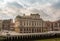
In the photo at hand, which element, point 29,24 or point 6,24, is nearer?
point 29,24

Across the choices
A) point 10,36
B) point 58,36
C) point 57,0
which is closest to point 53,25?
point 58,36

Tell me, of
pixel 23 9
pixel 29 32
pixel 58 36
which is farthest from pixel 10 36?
pixel 58 36

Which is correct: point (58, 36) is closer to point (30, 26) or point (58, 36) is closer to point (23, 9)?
point (30, 26)

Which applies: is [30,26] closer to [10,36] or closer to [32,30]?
[32,30]

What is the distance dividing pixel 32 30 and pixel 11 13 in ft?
3.84

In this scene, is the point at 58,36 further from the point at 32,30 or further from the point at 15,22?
the point at 15,22

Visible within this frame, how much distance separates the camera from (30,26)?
844cm

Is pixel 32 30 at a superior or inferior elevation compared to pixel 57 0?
→ inferior

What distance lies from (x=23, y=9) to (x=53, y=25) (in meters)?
1.45

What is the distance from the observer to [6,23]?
8.59 metres

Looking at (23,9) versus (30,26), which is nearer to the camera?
(23,9)

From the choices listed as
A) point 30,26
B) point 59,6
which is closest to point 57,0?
point 59,6

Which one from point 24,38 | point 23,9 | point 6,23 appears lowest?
point 24,38

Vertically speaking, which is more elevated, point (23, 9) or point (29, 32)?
point (23, 9)
